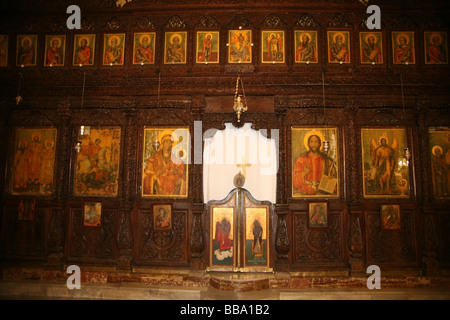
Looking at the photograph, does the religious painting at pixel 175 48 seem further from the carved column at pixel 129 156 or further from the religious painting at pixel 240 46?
the carved column at pixel 129 156

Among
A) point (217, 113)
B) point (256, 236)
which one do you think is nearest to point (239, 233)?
point (256, 236)

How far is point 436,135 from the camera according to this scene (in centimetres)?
711

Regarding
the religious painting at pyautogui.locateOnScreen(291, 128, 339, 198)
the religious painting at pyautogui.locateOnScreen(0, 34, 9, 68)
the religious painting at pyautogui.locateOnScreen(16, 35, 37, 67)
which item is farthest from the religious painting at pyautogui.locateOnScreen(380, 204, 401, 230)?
the religious painting at pyautogui.locateOnScreen(0, 34, 9, 68)

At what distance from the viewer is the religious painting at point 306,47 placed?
287 inches

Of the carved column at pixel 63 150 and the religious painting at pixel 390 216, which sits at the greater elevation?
the carved column at pixel 63 150

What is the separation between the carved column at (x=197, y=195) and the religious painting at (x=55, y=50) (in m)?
3.52

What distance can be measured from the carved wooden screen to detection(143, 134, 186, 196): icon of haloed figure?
0.91 metres

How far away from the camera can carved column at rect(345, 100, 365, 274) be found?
672cm

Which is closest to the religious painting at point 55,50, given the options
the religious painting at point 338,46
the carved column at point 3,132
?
the carved column at point 3,132

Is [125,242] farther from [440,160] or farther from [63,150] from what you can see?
[440,160]

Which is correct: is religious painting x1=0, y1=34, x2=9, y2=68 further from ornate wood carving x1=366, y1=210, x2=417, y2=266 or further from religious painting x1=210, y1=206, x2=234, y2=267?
ornate wood carving x1=366, y1=210, x2=417, y2=266

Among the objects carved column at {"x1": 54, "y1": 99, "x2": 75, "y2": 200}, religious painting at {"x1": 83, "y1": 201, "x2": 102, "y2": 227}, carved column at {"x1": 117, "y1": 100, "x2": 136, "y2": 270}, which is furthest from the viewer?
carved column at {"x1": 54, "y1": 99, "x2": 75, "y2": 200}

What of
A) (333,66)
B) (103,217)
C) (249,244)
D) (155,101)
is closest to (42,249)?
(103,217)

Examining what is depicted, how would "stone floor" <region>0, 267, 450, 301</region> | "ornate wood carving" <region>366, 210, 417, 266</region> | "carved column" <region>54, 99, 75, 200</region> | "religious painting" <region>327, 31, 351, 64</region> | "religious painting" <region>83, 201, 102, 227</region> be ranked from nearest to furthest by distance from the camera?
"stone floor" <region>0, 267, 450, 301</region>, "ornate wood carving" <region>366, 210, 417, 266</region>, "religious painting" <region>83, 201, 102, 227</region>, "carved column" <region>54, 99, 75, 200</region>, "religious painting" <region>327, 31, 351, 64</region>
